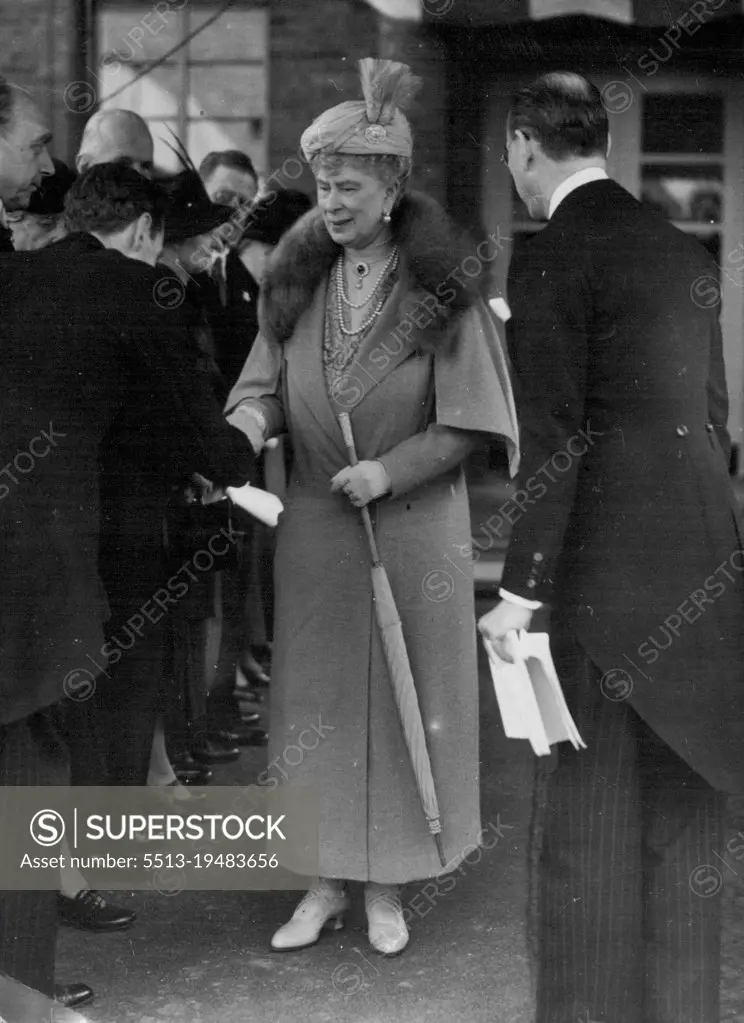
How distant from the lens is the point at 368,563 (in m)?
3.35

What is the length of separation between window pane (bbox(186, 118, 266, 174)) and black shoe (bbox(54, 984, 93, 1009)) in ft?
9.68

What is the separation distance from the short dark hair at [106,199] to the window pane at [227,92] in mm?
1620

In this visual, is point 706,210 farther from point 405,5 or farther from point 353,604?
point 353,604

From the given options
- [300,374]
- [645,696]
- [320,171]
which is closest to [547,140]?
[320,171]

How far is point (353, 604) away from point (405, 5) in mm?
2035

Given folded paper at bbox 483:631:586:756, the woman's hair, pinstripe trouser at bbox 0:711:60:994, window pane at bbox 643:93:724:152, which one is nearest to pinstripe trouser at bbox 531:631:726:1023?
folded paper at bbox 483:631:586:756

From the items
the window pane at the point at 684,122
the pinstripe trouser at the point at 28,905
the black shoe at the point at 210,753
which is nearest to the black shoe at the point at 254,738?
the black shoe at the point at 210,753

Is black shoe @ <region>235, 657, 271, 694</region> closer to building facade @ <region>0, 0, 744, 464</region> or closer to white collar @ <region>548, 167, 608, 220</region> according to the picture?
building facade @ <region>0, 0, 744, 464</region>

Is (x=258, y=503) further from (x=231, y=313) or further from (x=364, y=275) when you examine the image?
(x=231, y=313)

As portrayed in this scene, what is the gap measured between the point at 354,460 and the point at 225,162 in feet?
6.79

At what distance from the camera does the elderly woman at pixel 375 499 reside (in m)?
3.27

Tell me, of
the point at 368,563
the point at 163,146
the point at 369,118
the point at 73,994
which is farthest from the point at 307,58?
the point at 73,994

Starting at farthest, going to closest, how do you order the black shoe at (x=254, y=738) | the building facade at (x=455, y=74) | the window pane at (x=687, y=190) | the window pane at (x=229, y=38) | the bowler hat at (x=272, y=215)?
the black shoe at (x=254, y=738)
the bowler hat at (x=272, y=215)
the window pane at (x=687, y=190)
the window pane at (x=229, y=38)
the building facade at (x=455, y=74)

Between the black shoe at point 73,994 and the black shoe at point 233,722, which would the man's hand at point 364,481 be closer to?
the black shoe at point 73,994
